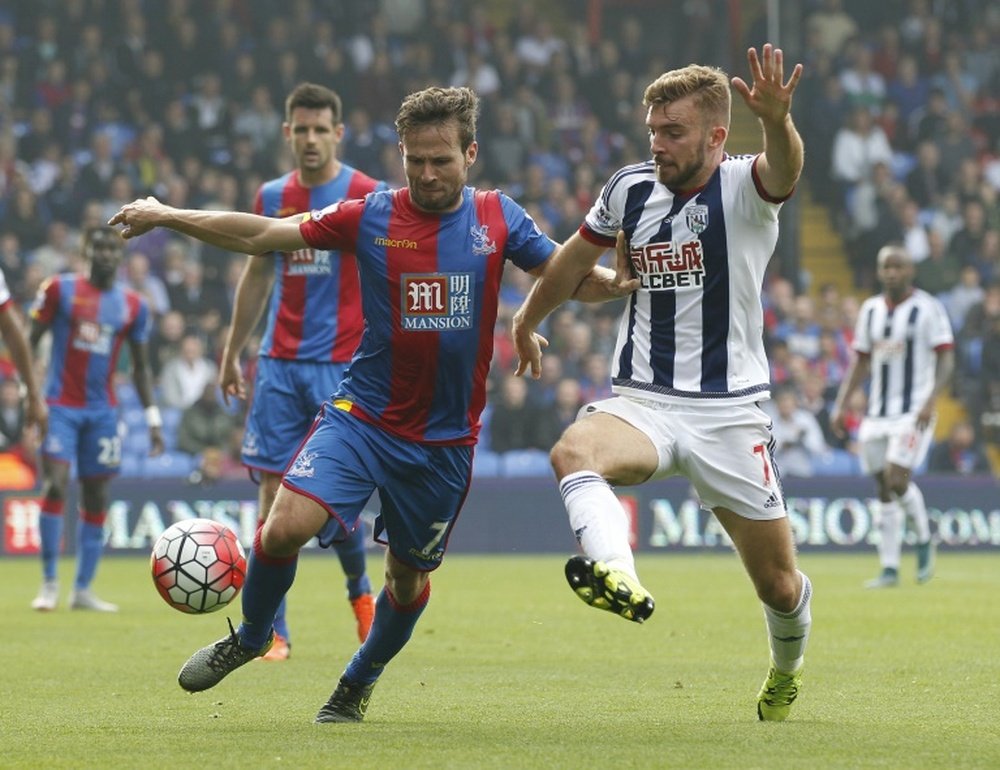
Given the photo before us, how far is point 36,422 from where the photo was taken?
9.32 metres

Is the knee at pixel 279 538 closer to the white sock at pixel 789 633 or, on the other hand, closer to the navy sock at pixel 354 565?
the white sock at pixel 789 633

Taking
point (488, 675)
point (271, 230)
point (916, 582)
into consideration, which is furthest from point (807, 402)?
point (271, 230)

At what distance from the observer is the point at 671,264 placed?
6.53 metres

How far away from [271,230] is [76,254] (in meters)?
14.7

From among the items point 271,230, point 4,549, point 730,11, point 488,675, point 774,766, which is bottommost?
point 4,549

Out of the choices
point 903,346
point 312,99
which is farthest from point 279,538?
point 903,346

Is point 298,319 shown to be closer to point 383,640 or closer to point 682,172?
point 383,640

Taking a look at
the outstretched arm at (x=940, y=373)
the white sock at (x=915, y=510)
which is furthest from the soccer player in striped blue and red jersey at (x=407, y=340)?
the white sock at (x=915, y=510)

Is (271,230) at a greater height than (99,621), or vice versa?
(271,230)

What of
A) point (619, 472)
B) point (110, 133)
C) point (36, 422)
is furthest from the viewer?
point (110, 133)

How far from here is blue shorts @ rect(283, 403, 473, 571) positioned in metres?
6.53

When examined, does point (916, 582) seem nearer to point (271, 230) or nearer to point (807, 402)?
point (807, 402)

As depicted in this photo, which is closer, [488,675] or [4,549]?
[488,675]

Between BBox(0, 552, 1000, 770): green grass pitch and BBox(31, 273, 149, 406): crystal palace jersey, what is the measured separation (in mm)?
1576
